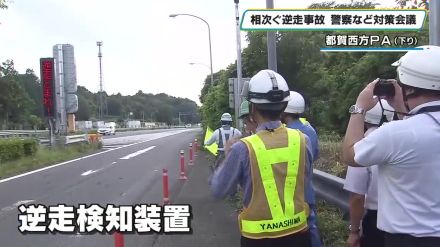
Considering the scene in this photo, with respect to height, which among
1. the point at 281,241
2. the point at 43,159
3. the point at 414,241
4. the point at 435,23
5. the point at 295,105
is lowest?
the point at 43,159

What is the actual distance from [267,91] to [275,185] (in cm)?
52

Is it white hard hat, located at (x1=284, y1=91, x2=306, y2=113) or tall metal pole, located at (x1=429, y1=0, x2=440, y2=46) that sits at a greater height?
tall metal pole, located at (x1=429, y1=0, x2=440, y2=46)

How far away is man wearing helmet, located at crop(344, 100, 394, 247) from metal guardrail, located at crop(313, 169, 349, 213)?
199cm

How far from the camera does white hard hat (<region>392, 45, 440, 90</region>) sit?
7.54 feet

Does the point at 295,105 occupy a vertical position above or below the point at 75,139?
above

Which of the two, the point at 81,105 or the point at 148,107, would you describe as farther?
the point at 148,107

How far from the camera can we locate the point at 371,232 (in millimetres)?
3352
